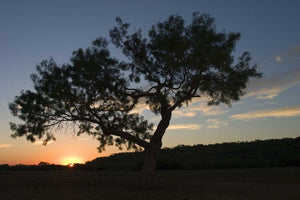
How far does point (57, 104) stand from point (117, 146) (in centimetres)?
507

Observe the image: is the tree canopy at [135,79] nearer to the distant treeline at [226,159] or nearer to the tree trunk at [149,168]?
the tree trunk at [149,168]

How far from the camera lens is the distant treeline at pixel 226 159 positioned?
38.5 m

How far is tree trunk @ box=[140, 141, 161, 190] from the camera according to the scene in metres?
17.4

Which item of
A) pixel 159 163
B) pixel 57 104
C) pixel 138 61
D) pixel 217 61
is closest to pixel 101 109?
pixel 57 104

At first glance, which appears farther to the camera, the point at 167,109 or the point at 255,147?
the point at 255,147

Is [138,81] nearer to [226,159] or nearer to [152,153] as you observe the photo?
[152,153]

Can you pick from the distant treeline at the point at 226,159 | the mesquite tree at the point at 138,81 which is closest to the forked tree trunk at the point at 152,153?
the mesquite tree at the point at 138,81

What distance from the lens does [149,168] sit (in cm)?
1756

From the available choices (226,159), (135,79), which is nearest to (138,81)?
(135,79)

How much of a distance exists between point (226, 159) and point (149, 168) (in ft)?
105

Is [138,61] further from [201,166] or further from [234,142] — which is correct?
A: [234,142]

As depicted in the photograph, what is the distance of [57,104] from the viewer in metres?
18.3

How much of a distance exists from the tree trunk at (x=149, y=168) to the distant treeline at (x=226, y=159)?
22.2 m

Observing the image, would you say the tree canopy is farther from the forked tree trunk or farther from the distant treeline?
the distant treeline
